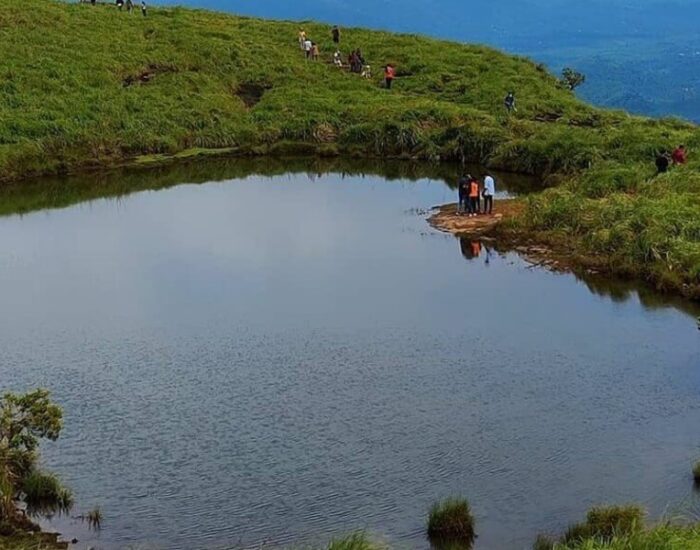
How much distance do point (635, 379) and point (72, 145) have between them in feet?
A: 117

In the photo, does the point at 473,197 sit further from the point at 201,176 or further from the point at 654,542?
the point at 654,542

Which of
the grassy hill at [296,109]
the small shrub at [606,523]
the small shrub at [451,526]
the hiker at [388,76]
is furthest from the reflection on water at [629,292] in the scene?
the hiker at [388,76]

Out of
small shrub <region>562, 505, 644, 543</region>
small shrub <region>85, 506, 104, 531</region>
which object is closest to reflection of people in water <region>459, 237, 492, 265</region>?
small shrub <region>562, 505, 644, 543</region>

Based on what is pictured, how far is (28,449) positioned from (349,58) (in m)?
52.1

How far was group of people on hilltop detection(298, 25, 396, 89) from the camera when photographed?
213ft

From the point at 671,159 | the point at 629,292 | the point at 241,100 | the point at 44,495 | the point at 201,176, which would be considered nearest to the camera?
the point at 44,495

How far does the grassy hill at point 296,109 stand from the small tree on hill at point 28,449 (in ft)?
70.4

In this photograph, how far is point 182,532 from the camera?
18016 mm

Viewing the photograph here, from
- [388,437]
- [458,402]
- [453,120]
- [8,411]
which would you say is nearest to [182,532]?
[8,411]

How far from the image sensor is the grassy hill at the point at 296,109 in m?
44.4

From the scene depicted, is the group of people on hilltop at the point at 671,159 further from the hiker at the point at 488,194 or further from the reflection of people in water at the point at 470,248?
the reflection of people in water at the point at 470,248

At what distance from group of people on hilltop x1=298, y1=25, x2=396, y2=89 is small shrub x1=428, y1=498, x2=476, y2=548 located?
48.4m

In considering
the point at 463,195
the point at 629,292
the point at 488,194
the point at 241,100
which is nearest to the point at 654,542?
the point at 629,292

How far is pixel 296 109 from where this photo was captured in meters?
59.6
